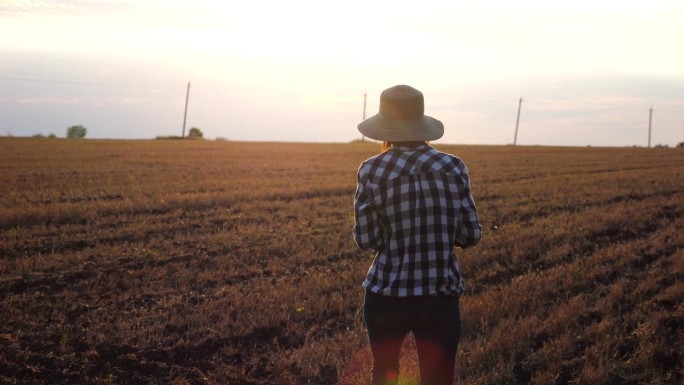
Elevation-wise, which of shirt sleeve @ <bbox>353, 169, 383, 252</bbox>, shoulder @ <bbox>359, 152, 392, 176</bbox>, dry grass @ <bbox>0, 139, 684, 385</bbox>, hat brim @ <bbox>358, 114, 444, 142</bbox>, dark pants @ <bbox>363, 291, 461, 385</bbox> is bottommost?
dry grass @ <bbox>0, 139, 684, 385</bbox>

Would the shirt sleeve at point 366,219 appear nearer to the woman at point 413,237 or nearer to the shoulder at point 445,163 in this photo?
the woman at point 413,237

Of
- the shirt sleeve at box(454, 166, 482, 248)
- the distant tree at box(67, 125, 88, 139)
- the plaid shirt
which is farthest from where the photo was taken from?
the distant tree at box(67, 125, 88, 139)

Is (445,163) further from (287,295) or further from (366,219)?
(287,295)

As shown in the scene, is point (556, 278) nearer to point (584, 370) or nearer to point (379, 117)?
point (584, 370)

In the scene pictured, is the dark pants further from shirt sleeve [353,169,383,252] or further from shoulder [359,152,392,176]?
shoulder [359,152,392,176]

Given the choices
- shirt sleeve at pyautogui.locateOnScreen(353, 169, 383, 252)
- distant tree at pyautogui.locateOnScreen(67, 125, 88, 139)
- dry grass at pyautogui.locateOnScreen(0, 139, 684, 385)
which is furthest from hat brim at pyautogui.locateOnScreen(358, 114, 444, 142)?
distant tree at pyautogui.locateOnScreen(67, 125, 88, 139)

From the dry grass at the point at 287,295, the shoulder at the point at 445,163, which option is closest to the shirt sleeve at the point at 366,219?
the shoulder at the point at 445,163

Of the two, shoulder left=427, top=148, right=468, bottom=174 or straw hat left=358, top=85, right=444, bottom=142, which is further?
straw hat left=358, top=85, right=444, bottom=142

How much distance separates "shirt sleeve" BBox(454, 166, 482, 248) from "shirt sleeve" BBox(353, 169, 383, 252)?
1.46 feet

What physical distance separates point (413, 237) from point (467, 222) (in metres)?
0.33

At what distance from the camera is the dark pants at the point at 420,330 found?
127 inches

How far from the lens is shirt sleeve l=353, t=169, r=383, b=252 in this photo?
10.7ft

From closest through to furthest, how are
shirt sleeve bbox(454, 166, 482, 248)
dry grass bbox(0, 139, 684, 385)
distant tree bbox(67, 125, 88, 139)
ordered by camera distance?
shirt sleeve bbox(454, 166, 482, 248)
dry grass bbox(0, 139, 684, 385)
distant tree bbox(67, 125, 88, 139)

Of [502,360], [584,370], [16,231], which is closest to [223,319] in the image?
[502,360]
